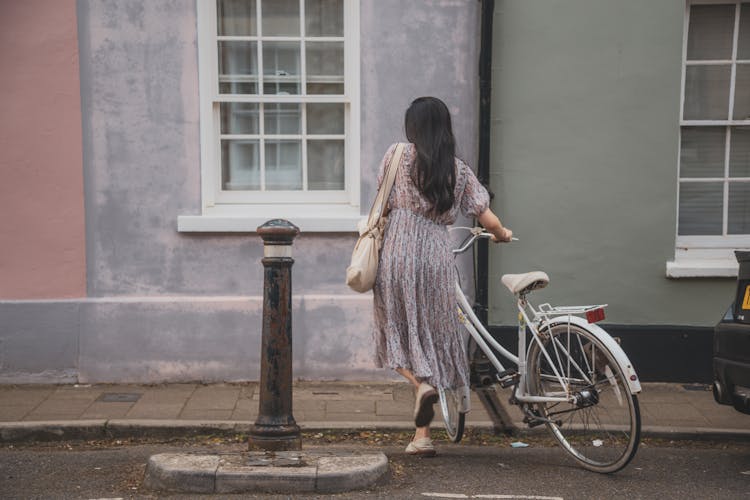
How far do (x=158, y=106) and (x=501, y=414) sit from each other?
3.43 metres

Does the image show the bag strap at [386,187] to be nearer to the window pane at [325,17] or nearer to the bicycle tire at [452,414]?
the bicycle tire at [452,414]

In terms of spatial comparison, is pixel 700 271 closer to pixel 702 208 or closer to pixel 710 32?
pixel 702 208

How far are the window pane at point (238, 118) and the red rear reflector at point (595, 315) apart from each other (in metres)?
3.42

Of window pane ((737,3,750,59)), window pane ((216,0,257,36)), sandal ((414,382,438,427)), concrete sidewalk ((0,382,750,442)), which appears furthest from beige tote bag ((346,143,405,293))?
window pane ((737,3,750,59))

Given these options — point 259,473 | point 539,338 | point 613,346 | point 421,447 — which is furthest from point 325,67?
point 259,473

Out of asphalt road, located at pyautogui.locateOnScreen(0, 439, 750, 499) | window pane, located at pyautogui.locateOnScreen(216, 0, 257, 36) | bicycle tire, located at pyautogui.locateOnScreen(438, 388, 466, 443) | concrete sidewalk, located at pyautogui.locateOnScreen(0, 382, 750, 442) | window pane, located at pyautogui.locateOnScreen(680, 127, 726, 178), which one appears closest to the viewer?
asphalt road, located at pyautogui.locateOnScreen(0, 439, 750, 499)

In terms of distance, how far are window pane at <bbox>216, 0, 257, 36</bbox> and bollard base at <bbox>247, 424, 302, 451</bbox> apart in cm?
353

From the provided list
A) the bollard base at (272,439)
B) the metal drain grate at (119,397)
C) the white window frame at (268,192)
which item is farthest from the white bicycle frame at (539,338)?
the metal drain grate at (119,397)

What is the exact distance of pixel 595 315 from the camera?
4621 mm

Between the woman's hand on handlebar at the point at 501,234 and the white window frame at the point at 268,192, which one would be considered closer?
the woman's hand on handlebar at the point at 501,234

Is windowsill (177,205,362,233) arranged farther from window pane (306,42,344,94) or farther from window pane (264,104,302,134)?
window pane (306,42,344,94)

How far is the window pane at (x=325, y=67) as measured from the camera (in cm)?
694

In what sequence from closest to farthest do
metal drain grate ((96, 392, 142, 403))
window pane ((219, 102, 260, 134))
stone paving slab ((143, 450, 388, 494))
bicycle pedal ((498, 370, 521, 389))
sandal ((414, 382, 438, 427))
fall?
stone paving slab ((143, 450, 388, 494)) < sandal ((414, 382, 438, 427)) < bicycle pedal ((498, 370, 521, 389)) < metal drain grate ((96, 392, 142, 403)) < window pane ((219, 102, 260, 134))

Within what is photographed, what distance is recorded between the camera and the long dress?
15.4 ft
